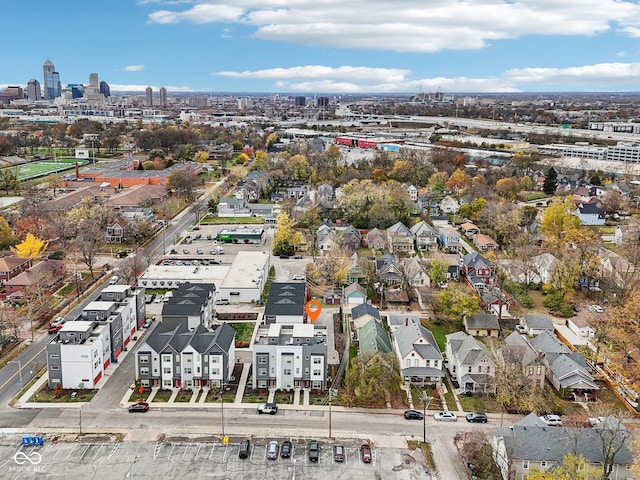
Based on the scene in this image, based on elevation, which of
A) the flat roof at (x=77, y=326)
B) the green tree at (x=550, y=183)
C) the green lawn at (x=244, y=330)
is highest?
the green tree at (x=550, y=183)

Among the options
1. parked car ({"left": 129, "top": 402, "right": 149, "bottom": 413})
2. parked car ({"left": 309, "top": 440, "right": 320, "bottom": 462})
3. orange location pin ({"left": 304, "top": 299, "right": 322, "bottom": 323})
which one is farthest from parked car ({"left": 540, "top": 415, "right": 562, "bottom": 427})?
parked car ({"left": 129, "top": 402, "right": 149, "bottom": 413})

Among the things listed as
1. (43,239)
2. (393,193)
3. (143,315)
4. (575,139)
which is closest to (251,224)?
(393,193)

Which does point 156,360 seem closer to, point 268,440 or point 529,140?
point 268,440

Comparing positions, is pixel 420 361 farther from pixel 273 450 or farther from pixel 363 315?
pixel 273 450

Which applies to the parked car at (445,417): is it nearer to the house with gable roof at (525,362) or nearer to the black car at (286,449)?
the house with gable roof at (525,362)

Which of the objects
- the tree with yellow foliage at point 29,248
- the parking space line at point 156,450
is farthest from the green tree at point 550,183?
the parking space line at point 156,450

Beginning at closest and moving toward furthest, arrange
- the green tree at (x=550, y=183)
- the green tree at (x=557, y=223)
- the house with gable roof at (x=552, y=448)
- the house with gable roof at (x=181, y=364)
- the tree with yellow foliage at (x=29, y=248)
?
the house with gable roof at (x=552, y=448)
the house with gable roof at (x=181, y=364)
the tree with yellow foliage at (x=29, y=248)
the green tree at (x=557, y=223)
the green tree at (x=550, y=183)

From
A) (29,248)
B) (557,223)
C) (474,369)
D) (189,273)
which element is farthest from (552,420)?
(29,248)
